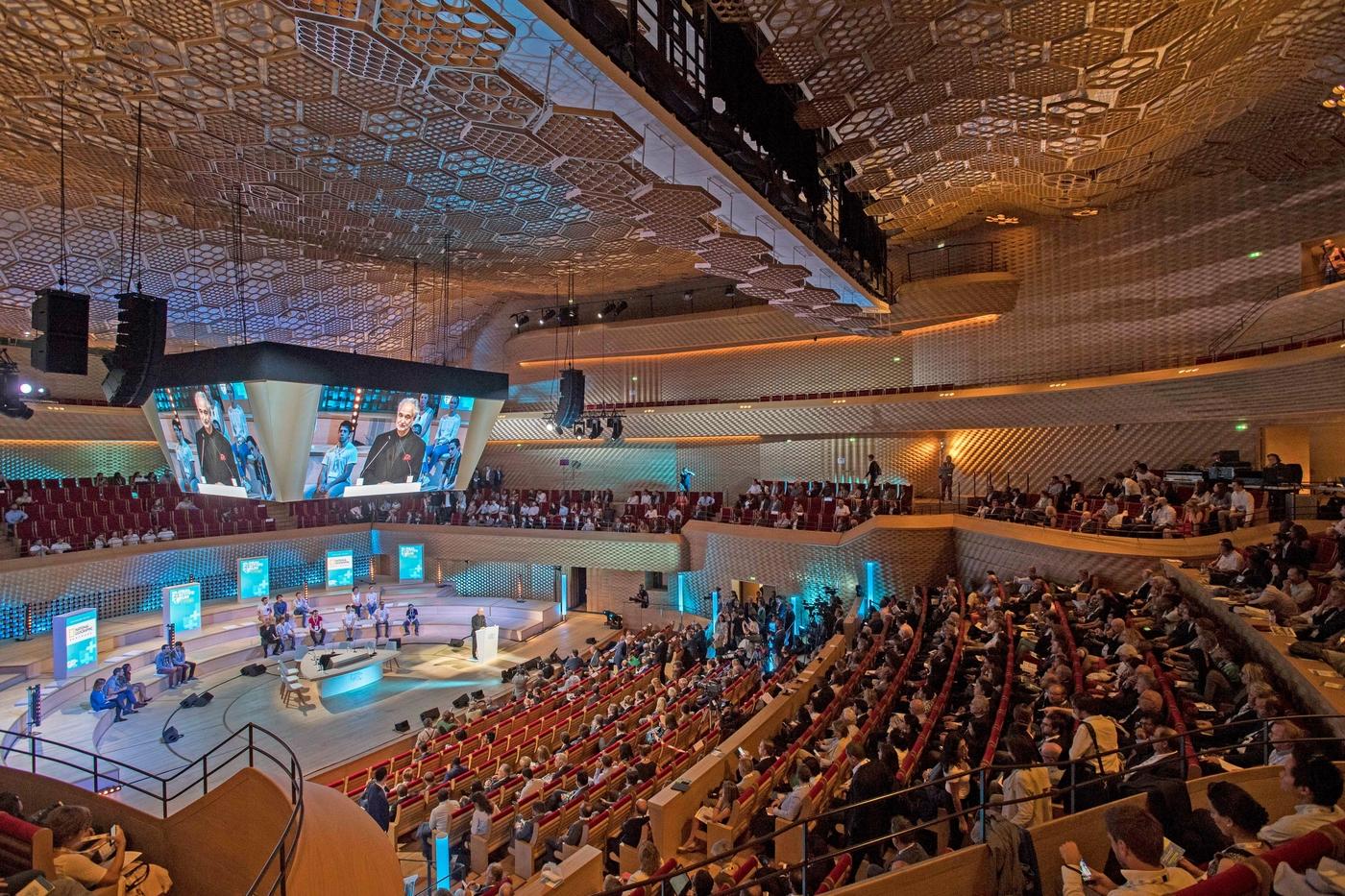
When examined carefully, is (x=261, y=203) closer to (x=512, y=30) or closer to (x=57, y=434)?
(x=512, y=30)

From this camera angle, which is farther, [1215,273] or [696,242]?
[1215,273]

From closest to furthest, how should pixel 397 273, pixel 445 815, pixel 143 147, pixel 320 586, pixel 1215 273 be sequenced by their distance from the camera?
1. pixel 445 815
2. pixel 143 147
3. pixel 1215 273
4. pixel 397 273
5. pixel 320 586

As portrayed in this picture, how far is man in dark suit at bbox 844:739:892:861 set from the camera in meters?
4.18

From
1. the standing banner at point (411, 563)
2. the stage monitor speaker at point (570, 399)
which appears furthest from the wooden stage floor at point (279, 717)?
the stage monitor speaker at point (570, 399)

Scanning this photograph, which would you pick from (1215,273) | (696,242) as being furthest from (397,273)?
(1215,273)

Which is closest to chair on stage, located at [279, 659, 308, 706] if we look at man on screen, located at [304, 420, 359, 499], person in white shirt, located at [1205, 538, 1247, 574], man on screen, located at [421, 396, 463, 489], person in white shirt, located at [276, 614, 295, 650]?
person in white shirt, located at [276, 614, 295, 650]

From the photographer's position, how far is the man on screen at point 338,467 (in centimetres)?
1026

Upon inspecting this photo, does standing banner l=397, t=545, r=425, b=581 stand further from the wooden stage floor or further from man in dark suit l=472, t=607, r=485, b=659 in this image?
man in dark suit l=472, t=607, r=485, b=659

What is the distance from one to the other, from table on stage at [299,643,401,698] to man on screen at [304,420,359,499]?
14.7 ft

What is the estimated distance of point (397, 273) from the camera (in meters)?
14.0

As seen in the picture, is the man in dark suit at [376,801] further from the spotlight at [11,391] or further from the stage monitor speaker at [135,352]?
the spotlight at [11,391]

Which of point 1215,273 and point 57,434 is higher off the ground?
point 1215,273

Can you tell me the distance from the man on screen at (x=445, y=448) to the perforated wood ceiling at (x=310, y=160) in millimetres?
3201

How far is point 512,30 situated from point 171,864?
6.15m
